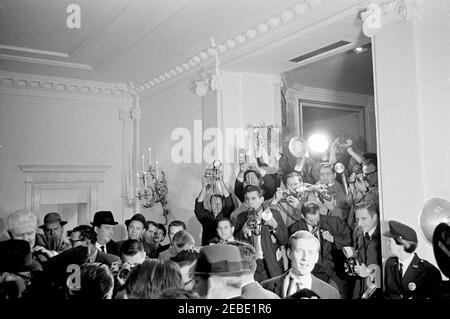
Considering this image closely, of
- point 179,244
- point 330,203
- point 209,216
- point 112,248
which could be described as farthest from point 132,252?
point 330,203

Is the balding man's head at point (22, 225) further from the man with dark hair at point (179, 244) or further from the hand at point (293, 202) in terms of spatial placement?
the hand at point (293, 202)

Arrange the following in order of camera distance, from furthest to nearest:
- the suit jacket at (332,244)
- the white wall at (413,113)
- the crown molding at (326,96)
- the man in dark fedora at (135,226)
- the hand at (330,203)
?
the crown molding at (326,96)
the man in dark fedora at (135,226)
the hand at (330,203)
the suit jacket at (332,244)
the white wall at (413,113)

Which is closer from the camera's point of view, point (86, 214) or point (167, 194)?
point (86, 214)

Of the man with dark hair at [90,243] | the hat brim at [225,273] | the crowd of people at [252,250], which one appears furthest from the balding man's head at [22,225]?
the hat brim at [225,273]

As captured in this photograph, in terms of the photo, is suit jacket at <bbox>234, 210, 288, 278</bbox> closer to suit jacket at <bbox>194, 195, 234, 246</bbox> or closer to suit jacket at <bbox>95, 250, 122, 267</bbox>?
suit jacket at <bbox>194, 195, 234, 246</bbox>

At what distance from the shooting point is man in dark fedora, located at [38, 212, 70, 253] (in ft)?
4.09

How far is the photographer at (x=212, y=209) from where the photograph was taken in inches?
54.8

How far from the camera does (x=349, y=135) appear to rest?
1.47 metres

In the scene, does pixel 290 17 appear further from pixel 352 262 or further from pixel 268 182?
pixel 352 262

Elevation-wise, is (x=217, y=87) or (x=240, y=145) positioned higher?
(x=217, y=87)

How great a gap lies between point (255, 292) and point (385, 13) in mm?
782

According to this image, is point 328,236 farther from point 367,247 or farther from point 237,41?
point 237,41

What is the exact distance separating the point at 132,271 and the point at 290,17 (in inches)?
34.7
